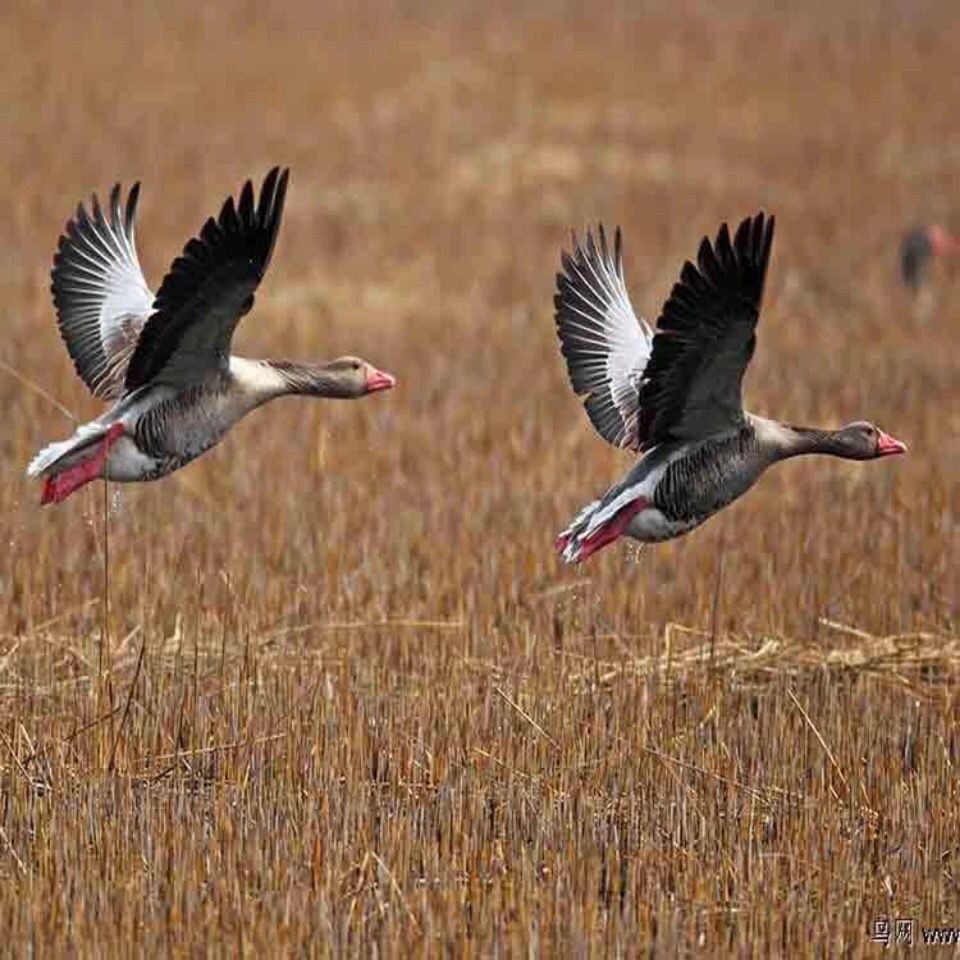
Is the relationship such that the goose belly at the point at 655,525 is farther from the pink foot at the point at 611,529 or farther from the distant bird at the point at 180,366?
the distant bird at the point at 180,366

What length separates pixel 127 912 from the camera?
207 inches

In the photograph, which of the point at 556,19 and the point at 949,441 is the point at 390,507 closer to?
the point at 949,441

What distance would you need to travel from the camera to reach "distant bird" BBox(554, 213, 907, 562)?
6969 mm

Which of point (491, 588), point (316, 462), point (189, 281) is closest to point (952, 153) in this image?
point (316, 462)

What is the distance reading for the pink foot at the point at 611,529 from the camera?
762cm

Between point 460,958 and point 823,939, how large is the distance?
1.02 metres

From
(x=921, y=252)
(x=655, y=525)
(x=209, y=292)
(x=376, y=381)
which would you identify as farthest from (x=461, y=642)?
(x=921, y=252)

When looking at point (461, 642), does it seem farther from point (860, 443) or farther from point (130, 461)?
point (860, 443)

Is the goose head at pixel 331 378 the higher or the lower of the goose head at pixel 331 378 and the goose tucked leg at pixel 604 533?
the higher

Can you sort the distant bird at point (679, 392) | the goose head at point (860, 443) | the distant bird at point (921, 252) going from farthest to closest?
the distant bird at point (921, 252), the goose head at point (860, 443), the distant bird at point (679, 392)

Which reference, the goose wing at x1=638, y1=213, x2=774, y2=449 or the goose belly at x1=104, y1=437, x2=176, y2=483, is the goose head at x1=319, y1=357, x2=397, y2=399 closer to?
the goose belly at x1=104, y1=437, x2=176, y2=483

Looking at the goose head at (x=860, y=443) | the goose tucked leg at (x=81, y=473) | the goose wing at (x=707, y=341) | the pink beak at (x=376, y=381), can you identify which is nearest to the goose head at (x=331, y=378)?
the pink beak at (x=376, y=381)

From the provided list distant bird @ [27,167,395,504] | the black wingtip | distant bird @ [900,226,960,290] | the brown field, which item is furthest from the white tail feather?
distant bird @ [900,226,960,290]

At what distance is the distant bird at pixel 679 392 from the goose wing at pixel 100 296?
1907 millimetres
